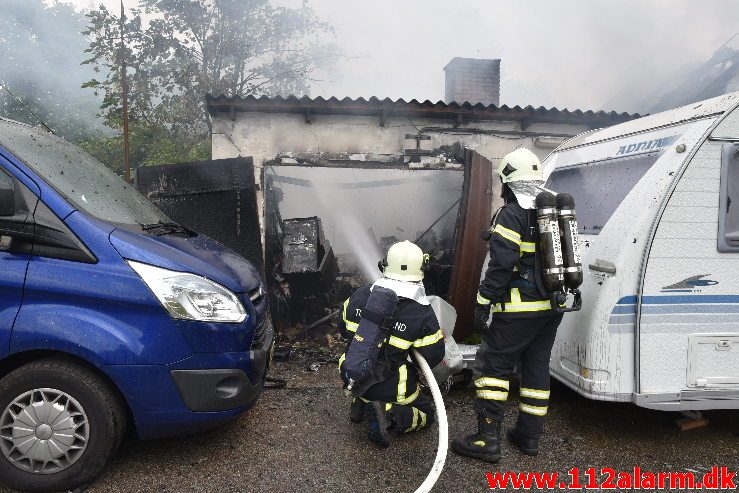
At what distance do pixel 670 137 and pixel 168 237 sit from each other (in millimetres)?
3393

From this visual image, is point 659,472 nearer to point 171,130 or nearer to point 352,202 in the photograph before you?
point 352,202

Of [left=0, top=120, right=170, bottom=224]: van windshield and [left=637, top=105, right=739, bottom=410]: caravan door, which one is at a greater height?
[left=0, top=120, right=170, bottom=224]: van windshield

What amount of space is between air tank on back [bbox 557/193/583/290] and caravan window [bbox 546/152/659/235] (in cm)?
63

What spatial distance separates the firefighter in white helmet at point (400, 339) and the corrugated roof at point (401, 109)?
190 inches

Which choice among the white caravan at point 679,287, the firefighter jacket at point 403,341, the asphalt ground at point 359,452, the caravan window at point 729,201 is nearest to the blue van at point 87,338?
the asphalt ground at point 359,452

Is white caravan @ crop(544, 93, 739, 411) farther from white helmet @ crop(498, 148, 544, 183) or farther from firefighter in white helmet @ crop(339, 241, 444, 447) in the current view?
firefighter in white helmet @ crop(339, 241, 444, 447)

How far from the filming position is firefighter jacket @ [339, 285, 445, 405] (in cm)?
323

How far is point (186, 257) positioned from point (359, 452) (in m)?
1.72

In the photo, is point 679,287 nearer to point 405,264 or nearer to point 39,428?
point 405,264

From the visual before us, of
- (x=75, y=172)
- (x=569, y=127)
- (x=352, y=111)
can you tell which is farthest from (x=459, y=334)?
(x=569, y=127)

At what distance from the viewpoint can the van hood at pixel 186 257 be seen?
9.04 feet

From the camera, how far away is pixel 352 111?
7816 mm

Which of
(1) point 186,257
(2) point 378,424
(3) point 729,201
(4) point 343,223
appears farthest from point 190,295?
(4) point 343,223

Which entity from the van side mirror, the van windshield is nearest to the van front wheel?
the van side mirror
